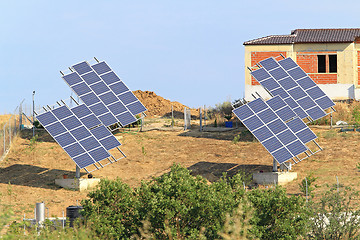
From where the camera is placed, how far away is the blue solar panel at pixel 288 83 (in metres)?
41.1

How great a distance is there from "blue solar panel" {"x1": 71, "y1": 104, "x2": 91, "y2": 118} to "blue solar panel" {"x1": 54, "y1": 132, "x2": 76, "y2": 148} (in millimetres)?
1816

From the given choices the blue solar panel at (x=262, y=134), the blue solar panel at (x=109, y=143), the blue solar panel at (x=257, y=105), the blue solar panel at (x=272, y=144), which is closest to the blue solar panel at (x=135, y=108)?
the blue solar panel at (x=109, y=143)

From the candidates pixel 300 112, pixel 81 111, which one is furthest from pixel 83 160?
pixel 300 112

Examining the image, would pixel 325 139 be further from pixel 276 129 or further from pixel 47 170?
pixel 47 170

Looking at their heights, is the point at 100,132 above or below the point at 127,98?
below

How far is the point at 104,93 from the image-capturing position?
41.2 m

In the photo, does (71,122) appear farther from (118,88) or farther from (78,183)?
(118,88)

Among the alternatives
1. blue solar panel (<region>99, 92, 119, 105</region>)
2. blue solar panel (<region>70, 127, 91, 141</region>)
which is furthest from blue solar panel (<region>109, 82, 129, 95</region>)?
blue solar panel (<region>70, 127, 91, 141</region>)

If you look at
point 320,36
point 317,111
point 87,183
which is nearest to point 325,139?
point 317,111

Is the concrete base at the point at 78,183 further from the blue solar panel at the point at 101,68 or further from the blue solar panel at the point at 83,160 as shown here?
the blue solar panel at the point at 101,68

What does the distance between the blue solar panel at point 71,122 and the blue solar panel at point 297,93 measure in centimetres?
1205

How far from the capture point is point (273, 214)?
24781mm

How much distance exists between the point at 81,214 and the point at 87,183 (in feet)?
40.3

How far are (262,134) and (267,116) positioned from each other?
4.44 ft
